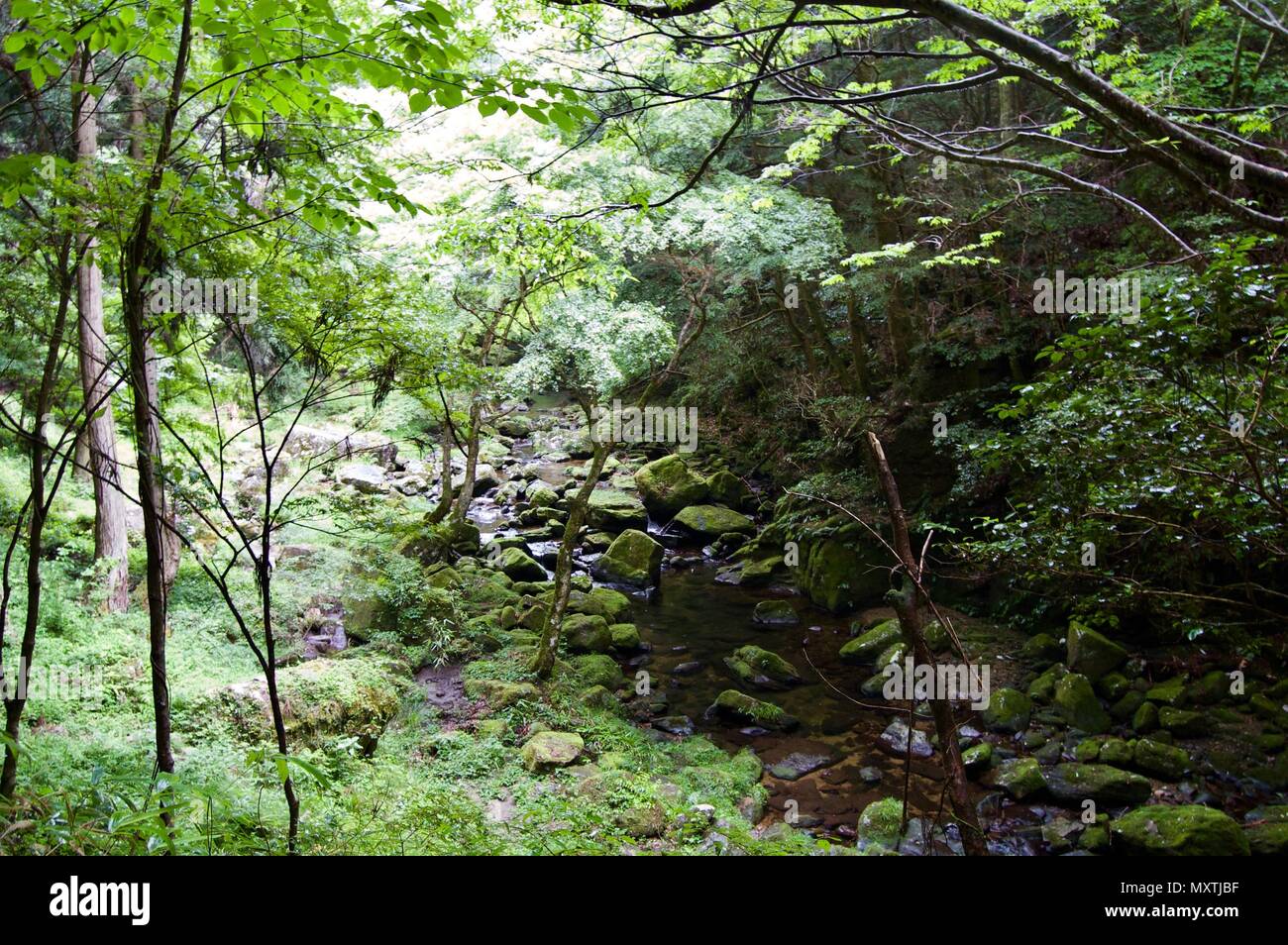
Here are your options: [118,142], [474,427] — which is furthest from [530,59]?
[118,142]

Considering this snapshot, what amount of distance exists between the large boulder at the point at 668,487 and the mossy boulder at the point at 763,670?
270 inches

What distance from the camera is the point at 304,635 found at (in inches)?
360

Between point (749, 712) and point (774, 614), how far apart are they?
3.38 m

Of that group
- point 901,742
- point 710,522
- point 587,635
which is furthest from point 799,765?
point 710,522

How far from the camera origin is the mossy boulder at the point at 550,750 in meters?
7.21

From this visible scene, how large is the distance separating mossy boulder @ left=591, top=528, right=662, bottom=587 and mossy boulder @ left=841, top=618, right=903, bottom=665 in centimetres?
428

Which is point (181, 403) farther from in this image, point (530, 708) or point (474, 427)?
point (530, 708)

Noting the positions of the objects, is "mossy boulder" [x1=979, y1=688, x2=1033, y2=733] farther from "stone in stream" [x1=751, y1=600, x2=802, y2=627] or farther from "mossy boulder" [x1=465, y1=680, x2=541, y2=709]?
"mossy boulder" [x1=465, y1=680, x2=541, y2=709]

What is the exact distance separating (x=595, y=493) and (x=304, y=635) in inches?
361

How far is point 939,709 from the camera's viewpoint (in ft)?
11.8

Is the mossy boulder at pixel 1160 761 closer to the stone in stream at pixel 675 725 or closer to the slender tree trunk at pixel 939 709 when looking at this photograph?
the stone in stream at pixel 675 725

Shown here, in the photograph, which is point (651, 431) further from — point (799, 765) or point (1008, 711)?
point (1008, 711)

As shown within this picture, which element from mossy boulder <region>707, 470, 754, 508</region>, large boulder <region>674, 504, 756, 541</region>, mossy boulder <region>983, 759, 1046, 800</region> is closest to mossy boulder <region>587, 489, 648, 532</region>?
large boulder <region>674, 504, 756, 541</region>
